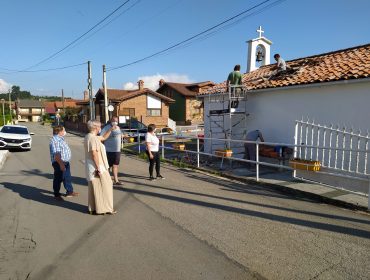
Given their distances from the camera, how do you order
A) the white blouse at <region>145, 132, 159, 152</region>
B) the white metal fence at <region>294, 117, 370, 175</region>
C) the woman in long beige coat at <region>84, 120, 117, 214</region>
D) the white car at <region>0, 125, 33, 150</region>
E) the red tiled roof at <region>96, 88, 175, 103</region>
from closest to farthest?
the woman in long beige coat at <region>84, 120, 117, 214</region>, the white metal fence at <region>294, 117, 370, 175</region>, the white blouse at <region>145, 132, 159, 152</region>, the white car at <region>0, 125, 33, 150</region>, the red tiled roof at <region>96, 88, 175, 103</region>

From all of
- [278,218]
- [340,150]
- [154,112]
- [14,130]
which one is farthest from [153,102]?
[278,218]

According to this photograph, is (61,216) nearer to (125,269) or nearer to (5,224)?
(5,224)

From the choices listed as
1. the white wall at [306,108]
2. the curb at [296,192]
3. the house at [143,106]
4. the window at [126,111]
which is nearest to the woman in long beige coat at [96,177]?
the curb at [296,192]

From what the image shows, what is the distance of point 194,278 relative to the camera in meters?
3.57

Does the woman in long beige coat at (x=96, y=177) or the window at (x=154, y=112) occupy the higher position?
the window at (x=154, y=112)

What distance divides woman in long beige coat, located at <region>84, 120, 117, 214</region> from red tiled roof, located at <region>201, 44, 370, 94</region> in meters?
7.21

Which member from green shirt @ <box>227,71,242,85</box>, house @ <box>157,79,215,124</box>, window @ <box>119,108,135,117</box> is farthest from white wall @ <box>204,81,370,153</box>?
house @ <box>157,79,215,124</box>

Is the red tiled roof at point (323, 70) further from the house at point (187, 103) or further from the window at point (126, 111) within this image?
the house at point (187, 103)

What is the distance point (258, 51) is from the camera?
1847 centimetres

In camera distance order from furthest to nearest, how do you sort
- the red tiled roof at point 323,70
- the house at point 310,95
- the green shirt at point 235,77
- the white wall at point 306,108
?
the green shirt at point 235,77, the red tiled roof at point 323,70, the house at point 310,95, the white wall at point 306,108

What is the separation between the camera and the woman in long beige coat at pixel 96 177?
578cm

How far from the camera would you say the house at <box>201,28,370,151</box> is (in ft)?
30.7

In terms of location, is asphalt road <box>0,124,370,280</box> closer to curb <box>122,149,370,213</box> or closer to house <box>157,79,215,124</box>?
curb <box>122,149,370,213</box>

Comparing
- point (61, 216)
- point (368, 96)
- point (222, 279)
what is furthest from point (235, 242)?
point (368, 96)
